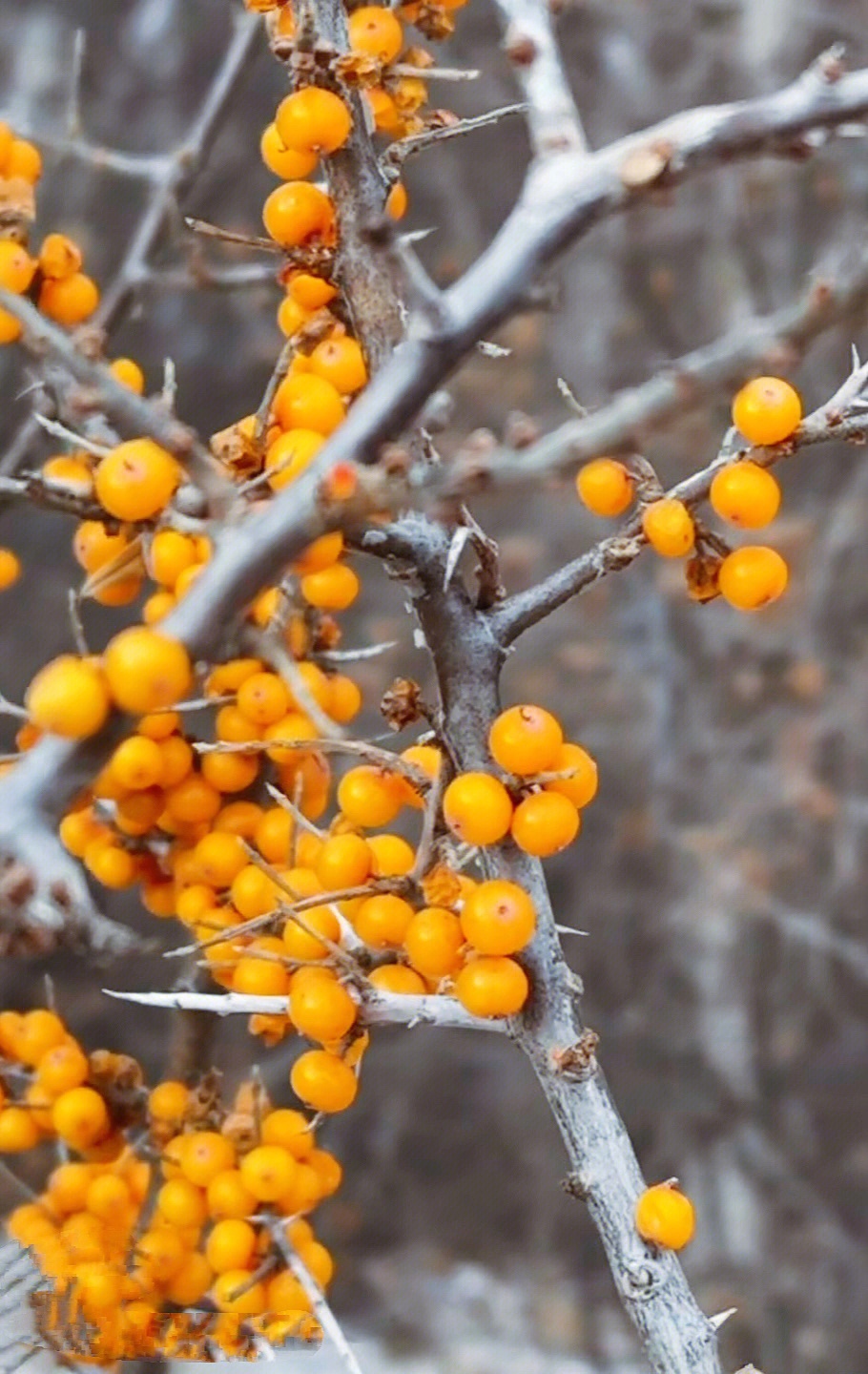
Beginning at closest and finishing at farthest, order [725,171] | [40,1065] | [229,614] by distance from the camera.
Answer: [229,614], [40,1065], [725,171]

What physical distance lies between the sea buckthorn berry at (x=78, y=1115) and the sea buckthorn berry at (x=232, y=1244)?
57mm

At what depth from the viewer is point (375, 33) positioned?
0.37 meters

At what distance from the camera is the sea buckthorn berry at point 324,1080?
38 cm

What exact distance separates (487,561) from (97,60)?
0.84 meters

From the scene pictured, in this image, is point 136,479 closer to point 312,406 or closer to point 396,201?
point 312,406

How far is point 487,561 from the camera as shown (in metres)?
0.36

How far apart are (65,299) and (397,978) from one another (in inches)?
8.9

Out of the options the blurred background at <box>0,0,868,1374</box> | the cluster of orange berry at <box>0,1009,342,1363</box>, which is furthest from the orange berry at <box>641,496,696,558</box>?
the blurred background at <box>0,0,868,1374</box>

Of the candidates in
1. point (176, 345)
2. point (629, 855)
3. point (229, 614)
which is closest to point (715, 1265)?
point (629, 855)

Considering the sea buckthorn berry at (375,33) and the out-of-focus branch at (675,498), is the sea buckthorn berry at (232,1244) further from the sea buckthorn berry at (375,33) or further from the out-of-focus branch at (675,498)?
the sea buckthorn berry at (375,33)

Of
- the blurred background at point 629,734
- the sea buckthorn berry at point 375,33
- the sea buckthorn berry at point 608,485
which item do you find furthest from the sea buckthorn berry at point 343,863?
the blurred background at point 629,734

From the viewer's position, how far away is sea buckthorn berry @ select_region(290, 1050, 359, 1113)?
0.38 meters

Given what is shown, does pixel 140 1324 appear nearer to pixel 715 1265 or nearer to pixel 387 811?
pixel 387 811

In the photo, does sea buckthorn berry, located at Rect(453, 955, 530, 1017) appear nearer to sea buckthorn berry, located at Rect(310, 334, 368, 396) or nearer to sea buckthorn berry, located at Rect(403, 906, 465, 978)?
sea buckthorn berry, located at Rect(403, 906, 465, 978)
